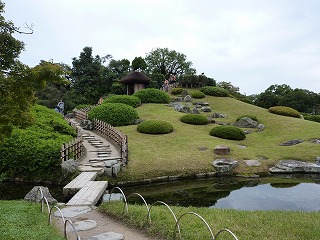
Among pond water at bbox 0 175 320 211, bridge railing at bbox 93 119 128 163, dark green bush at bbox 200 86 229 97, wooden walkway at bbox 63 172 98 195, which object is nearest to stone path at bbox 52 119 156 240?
wooden walkway at bbox 63 172 98 195

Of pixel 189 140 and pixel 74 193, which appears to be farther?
pixel 189 140

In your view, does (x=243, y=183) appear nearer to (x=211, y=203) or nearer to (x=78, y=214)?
(x=211, y=203)

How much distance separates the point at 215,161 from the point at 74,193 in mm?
9040

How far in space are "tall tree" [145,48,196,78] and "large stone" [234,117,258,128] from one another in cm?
3498

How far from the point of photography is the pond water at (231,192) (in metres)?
11.7

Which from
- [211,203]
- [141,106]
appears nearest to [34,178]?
[211,203]

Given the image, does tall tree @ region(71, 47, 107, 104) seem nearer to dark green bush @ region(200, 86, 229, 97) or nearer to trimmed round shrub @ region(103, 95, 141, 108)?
trimmed round shrub @ region(103, 95, 141, 108)

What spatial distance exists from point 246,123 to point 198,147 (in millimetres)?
11224

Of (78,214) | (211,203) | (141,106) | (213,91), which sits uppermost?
(213,91)

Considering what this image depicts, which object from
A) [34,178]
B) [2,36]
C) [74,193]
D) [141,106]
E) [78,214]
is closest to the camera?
[2,36]

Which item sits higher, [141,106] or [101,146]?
[141,106]

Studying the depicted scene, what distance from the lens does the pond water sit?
11.7m

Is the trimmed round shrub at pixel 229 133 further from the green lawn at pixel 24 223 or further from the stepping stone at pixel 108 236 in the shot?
the stepping stone at pixel 108 236

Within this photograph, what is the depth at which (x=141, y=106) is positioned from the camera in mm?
32094
